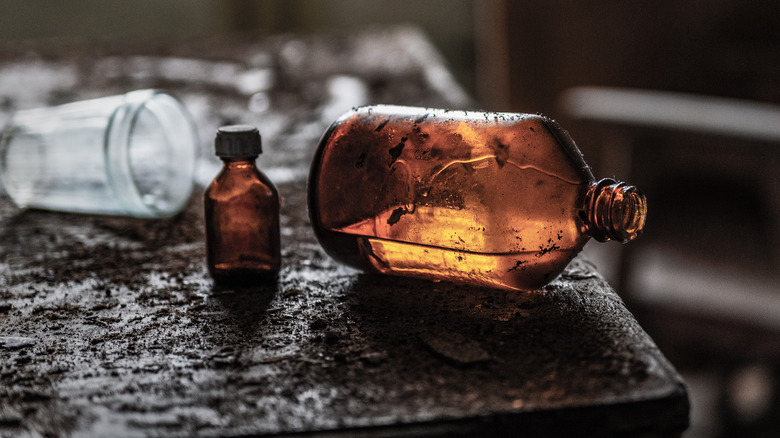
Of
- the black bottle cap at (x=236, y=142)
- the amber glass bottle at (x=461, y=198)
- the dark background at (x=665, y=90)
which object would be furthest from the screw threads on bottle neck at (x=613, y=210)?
the dark background at (x=665, y=90)

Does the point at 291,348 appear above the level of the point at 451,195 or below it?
below

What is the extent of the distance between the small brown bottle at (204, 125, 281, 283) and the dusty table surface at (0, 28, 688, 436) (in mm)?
26

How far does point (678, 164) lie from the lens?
224 cm

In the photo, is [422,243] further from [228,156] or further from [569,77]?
[569,77]

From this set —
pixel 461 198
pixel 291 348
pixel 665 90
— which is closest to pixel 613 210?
pixel 461 198

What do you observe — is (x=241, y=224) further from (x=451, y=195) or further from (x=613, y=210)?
(x=613, y=210)

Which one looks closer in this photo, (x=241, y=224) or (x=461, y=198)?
(x=461, y=198)

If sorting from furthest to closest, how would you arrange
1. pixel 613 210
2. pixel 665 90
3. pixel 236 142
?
pixel 665 90, pixel 236 142, pixel 613 210

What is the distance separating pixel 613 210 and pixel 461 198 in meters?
0.13

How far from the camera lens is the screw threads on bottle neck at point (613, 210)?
2.09 feet

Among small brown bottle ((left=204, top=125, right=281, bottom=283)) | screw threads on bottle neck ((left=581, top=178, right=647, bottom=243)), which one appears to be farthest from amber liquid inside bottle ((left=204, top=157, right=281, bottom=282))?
screw threads on bottle neck ((left=581, top=178, right=647, bottom=243))

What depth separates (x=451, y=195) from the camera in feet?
2.21

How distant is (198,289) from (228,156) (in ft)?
0.49

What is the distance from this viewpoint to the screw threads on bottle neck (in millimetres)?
637
